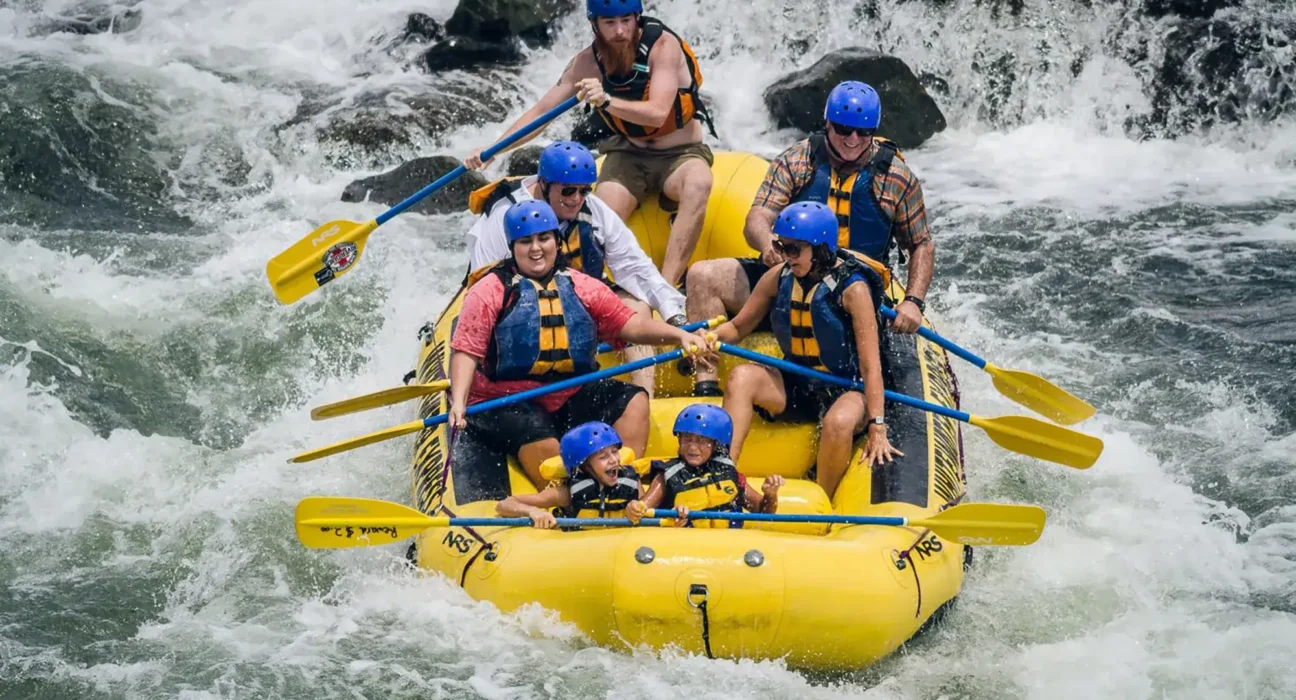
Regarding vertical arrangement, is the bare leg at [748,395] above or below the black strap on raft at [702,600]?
above

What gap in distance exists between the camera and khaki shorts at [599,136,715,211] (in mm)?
7809

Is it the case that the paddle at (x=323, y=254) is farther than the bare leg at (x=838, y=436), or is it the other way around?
the paddle at (x=323, y=254)

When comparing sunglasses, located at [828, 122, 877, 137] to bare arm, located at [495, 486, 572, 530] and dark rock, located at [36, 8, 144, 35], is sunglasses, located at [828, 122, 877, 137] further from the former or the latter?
dark rock, located at [36, 8, 144, 35]

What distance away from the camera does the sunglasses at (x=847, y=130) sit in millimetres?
6805

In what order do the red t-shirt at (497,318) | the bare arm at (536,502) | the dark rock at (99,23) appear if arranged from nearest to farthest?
the bare arm at (536,502) < the red t-shirt at (497,318) < the dark rock at (99,23)

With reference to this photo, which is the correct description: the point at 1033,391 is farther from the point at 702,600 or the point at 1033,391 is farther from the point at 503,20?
the point at 503,20

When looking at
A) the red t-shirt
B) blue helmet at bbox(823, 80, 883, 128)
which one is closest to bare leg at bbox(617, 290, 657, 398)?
the red t-shirt

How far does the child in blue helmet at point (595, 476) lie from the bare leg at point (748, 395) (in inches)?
22.8

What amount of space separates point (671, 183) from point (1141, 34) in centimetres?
694

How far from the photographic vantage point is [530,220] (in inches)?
247

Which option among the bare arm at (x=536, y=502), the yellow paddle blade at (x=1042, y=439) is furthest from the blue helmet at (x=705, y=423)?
the yellow paddle blade at (x=1042, y=439)

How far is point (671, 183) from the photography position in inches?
305

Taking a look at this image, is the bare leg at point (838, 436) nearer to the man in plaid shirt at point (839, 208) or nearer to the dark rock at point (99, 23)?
the man in plaid shirt at point (839, 208)

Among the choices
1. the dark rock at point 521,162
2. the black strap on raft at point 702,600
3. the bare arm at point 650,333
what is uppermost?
the bare arm at point 650,333
